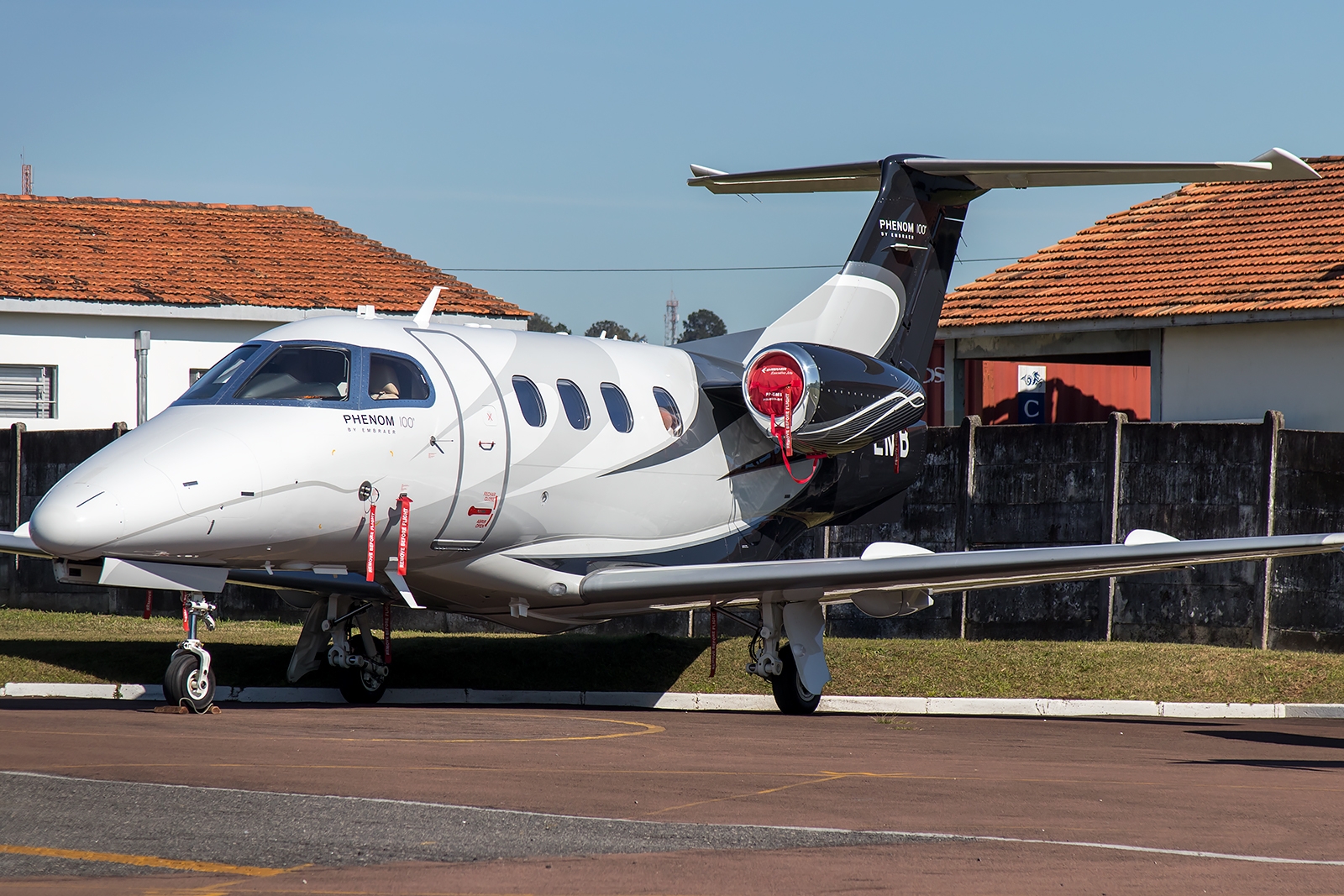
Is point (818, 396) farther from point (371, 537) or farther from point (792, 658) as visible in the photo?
point (371, 537)

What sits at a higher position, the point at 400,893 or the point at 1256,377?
the point at 1256,377

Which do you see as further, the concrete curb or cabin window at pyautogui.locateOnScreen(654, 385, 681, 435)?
cabin window at pyautogui.locateOnScreen(654, 385, 681, 435)

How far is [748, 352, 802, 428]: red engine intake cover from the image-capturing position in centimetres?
1528

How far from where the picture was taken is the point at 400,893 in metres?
5.50

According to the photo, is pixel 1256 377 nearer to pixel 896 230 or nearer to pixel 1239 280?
pixel 1239 280

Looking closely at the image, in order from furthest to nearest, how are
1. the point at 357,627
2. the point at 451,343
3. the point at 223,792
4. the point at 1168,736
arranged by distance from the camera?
the point at 357,627 → the point at 451,343 → the point at 1168,736 → the point at 223,792

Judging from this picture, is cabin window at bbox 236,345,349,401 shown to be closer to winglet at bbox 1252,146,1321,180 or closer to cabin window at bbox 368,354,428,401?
cabin window at bbox 368,354,428,401

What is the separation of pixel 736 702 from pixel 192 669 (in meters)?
6.17

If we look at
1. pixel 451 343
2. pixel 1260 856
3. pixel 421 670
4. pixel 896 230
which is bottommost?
pixel 421 670

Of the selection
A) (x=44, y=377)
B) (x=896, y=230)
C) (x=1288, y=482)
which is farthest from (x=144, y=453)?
(x=44, y=377)

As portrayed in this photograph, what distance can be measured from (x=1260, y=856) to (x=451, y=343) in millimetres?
8658

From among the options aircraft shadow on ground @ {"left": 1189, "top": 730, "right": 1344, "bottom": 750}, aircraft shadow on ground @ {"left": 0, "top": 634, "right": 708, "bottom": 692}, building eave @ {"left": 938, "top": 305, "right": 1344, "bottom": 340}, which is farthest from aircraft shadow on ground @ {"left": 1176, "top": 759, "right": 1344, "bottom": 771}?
building eave @ {"left": 938, "top": 305, "right": 1344, "bottom": 340}

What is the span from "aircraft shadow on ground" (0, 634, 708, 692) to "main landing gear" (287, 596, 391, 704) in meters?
0.29

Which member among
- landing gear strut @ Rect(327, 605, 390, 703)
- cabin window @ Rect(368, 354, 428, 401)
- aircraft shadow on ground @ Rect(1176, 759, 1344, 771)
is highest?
cabin window @ Rect(368, 354, 428, 401)
